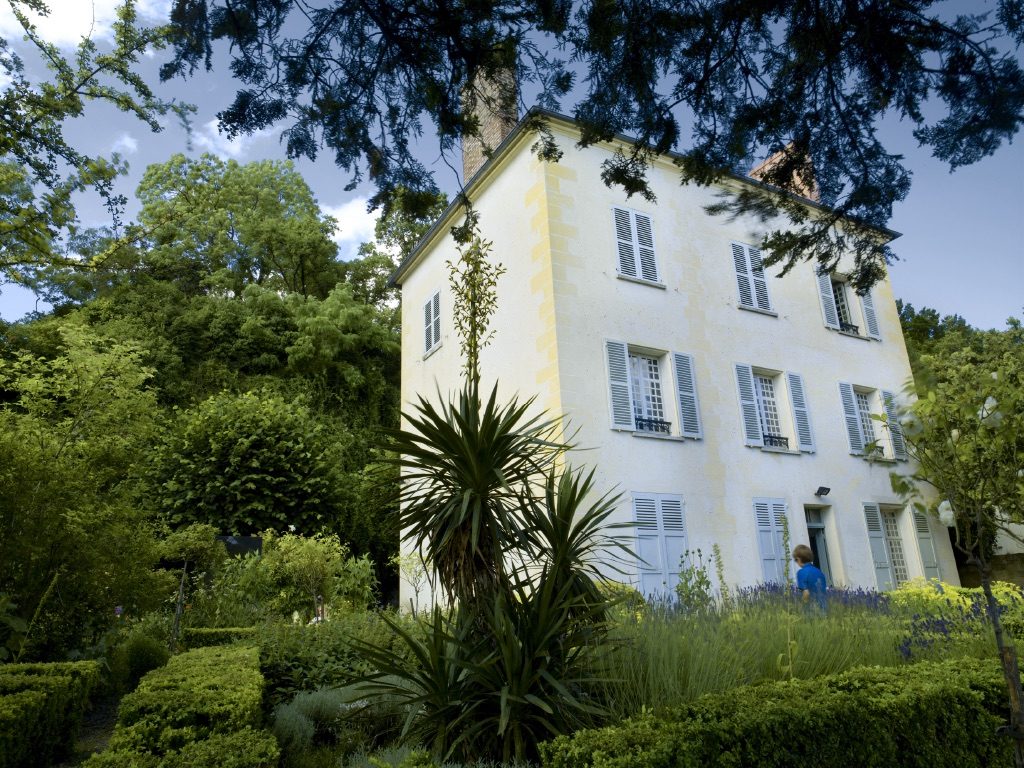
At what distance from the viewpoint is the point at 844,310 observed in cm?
1588

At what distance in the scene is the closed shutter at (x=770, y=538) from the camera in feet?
39.0

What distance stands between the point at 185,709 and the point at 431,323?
1174 centimetres

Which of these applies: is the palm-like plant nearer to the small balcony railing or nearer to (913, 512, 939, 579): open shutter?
the small balcony railing

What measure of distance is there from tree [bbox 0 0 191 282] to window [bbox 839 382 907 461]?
13162mm

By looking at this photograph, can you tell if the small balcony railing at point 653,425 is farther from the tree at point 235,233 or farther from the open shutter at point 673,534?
the tree at point 235,233

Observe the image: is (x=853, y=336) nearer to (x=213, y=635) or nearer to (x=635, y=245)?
(x=635, y=245)

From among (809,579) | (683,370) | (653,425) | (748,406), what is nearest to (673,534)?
(653,425)

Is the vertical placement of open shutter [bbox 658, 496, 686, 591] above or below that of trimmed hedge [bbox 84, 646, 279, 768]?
above

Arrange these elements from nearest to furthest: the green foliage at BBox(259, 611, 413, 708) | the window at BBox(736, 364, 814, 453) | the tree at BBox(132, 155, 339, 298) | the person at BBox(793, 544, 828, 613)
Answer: the green foliage at BBox(259, 611, 413, 708) < the person at BBox(793, 544, 828, 613) < the window at BBox(736, 364, 814, 453) < the tree at BBox(132, 155, 339, 298)

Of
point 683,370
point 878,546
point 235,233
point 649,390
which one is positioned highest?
point 235,233

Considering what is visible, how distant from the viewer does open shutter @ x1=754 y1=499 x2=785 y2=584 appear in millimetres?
11875

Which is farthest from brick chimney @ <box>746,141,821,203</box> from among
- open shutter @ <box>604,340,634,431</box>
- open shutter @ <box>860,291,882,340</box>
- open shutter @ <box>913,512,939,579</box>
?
open shutter @ <box>860,291,882,340</box>

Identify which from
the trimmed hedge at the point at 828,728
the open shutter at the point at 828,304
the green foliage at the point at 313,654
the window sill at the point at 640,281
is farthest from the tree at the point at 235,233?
the trimmed hedge at the point at 828,728

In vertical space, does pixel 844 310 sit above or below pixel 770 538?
above
